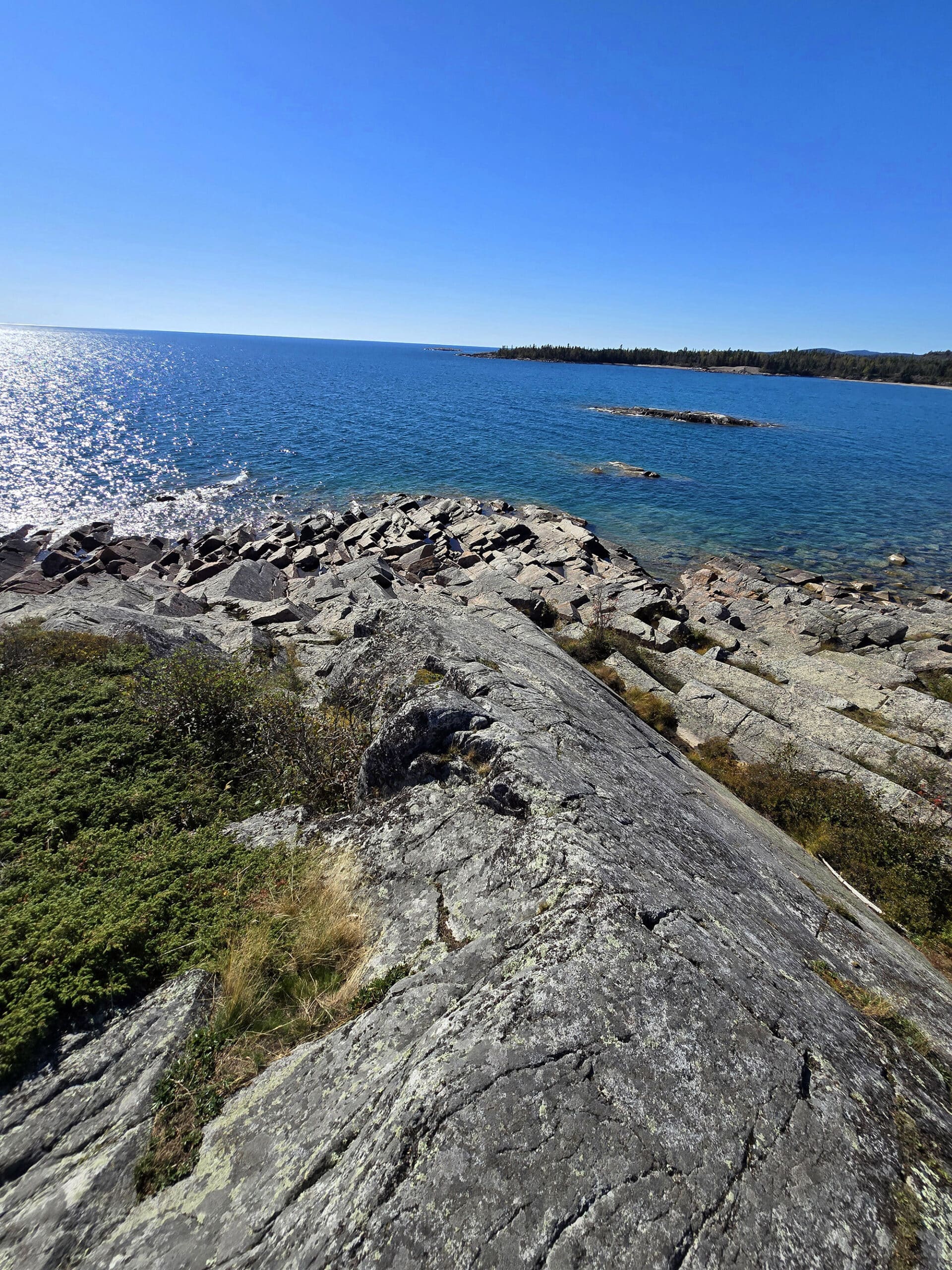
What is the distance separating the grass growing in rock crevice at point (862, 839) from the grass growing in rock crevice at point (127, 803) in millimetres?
8438

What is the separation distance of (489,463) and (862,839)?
174ft

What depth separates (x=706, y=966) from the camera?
421cm

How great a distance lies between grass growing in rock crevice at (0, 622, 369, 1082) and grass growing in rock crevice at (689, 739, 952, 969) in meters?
8.44

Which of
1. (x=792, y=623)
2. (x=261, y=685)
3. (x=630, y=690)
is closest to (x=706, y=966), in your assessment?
(x=261, y=685)

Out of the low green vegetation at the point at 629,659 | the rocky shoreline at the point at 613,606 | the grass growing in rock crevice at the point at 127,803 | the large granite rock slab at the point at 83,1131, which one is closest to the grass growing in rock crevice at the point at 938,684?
the rocky shoreline at the point at 613,606

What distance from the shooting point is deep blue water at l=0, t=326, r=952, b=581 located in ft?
134

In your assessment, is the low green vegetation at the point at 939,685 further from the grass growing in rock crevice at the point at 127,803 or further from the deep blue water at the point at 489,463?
the grass growing in rock crevice at the point at 127,803

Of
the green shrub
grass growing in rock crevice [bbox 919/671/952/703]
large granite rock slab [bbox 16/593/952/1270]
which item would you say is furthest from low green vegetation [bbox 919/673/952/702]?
large granite rock slab [bbox 16/593/952/1270]

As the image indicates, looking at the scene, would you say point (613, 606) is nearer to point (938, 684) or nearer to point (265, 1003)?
point (938, 684)

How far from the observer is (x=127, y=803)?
6664 millimetres

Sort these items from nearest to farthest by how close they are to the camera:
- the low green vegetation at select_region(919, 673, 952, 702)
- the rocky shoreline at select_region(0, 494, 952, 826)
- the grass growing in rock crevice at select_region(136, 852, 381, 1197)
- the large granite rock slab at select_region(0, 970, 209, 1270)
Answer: the large granite rock slab at select_region(0, 970, 209, 1270), the grass growing in rock crevice at select_region(136, 852, 381, 1197), the rocky shoreline at select_region(0, 494, 952, 826), the low green vegetation at select_region(919, 673, 952, 702)

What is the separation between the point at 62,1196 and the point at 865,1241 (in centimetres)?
465

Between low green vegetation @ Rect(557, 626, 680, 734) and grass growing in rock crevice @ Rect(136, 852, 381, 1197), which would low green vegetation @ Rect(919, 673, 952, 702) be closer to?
low green vegetation @ Rect(557, 626, 680, 734)

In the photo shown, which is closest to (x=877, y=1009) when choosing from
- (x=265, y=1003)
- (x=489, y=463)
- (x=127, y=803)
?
(x=265, y=1003)
